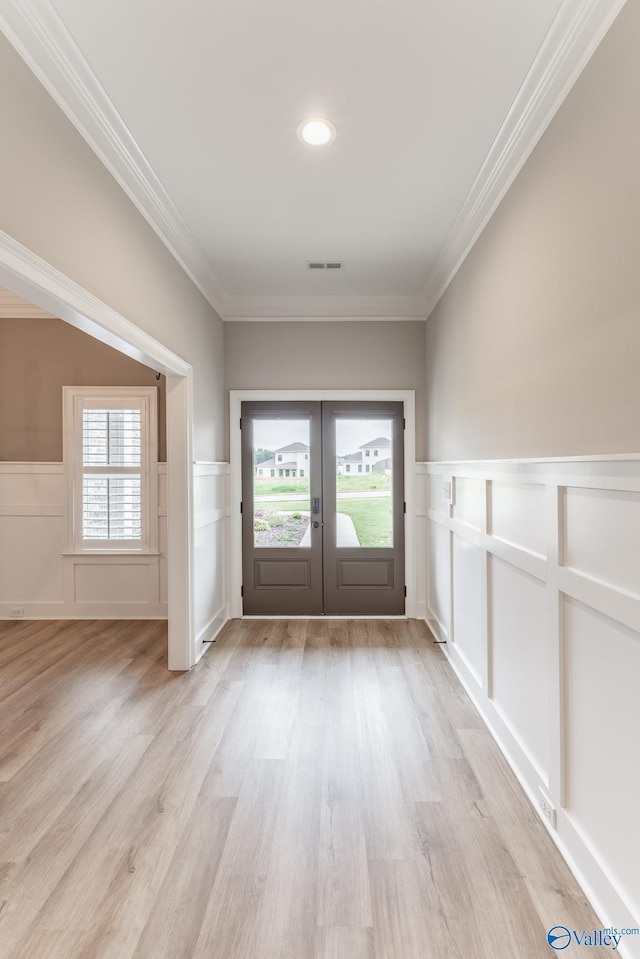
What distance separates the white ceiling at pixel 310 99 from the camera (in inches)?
64.9

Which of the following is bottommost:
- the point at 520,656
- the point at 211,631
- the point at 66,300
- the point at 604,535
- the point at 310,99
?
the point at 211,631

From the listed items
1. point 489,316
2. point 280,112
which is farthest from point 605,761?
point 280,112

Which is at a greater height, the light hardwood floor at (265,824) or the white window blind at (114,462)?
the white window blind at (114,462)

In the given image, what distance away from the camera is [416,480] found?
454cm

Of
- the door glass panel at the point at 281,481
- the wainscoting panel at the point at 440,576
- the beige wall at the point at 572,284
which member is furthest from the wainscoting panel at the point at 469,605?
the door glass panel at the point at 281,481

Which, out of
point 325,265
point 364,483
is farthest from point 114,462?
point 325,265

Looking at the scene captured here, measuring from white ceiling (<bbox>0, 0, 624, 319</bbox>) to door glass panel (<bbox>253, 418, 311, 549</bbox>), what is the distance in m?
1.75

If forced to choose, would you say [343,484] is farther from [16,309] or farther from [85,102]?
[16,309]

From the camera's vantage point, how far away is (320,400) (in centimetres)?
454

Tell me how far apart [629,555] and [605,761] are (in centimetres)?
68

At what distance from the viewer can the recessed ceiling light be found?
2.17 m

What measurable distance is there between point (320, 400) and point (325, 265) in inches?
47.3

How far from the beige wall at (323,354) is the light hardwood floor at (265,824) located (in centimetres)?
255

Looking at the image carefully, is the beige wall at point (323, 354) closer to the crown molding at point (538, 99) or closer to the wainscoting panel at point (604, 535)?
the crown molding at point (538, 99)
